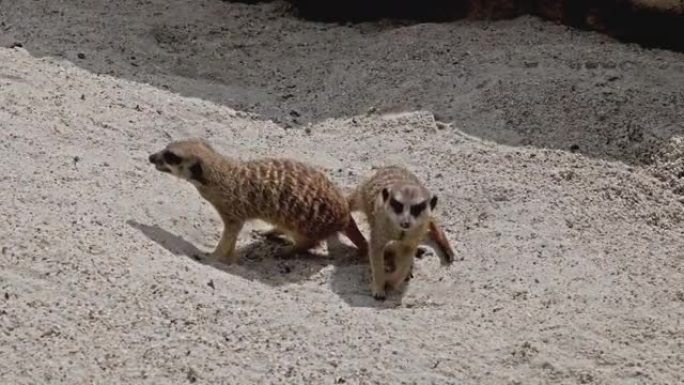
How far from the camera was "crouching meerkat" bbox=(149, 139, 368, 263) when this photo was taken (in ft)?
15.6

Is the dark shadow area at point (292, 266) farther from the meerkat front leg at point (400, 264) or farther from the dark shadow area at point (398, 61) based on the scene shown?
the dark shadow area at point (398, 61)

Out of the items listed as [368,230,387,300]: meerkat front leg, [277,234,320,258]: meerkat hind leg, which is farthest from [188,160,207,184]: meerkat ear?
[368,230,387,300]: meerkat front leg

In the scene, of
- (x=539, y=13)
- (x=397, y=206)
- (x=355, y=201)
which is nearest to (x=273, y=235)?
(x=355, y=201)

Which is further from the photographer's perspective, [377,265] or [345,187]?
[345,187]

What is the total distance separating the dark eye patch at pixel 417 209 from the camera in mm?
4398

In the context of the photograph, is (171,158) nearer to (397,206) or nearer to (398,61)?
(397,206)

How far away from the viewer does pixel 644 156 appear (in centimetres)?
553

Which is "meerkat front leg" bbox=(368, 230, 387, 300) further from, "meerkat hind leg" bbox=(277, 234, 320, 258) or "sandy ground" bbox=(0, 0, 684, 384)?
"meerkat hind leg" bbox=(277, 234, 320, 258)

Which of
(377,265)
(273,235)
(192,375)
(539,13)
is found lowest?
(273,235)

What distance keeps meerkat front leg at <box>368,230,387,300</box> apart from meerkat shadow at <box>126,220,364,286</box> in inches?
10.4

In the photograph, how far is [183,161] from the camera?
188 inches

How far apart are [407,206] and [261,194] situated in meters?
0.68

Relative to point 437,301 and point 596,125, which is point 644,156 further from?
point 437,301

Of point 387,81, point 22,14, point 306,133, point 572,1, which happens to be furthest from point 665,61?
point 22,14
